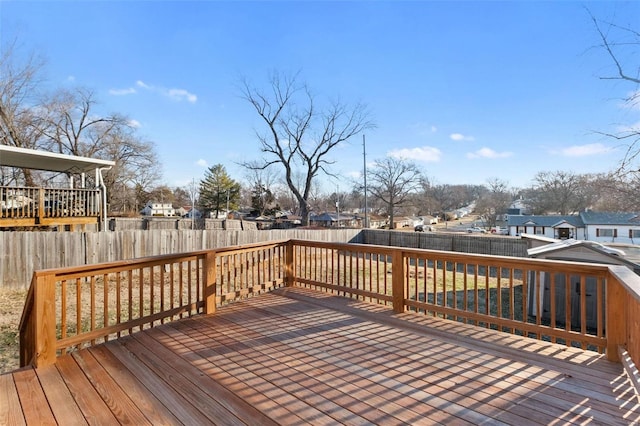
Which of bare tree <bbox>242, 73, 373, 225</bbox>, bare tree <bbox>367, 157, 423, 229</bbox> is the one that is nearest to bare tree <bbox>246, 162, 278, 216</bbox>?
bare tree <bbox>367, 157, 423, 229</bbox>

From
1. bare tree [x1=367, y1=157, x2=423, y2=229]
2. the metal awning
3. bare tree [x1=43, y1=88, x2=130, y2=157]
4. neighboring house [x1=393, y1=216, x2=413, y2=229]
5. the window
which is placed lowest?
the window

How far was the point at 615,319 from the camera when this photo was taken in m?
2.59

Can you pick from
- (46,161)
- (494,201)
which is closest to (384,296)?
(46,161)

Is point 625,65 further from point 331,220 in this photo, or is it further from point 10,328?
point 331,220

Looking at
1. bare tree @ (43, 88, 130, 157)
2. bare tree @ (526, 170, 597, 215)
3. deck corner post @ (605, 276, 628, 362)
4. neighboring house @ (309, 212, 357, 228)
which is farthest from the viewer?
neighboring house @ (309, 212, 357, 228)

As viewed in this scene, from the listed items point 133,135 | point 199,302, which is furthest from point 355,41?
point 133,135

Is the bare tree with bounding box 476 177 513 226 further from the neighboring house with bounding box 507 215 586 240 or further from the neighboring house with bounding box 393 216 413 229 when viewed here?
the neighboring house with bounding box 393 216 413 229

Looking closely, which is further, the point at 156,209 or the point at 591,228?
the point at 156,209

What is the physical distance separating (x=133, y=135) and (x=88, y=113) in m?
2.79

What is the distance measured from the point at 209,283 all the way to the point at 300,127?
1903 centimetres

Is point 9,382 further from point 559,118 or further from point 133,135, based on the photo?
point 133,135

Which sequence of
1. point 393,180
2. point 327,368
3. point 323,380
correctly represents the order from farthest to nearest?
point 393,180
point 327,368
point 323,380

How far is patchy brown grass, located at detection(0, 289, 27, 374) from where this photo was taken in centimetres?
442

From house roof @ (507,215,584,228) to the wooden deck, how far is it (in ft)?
123
